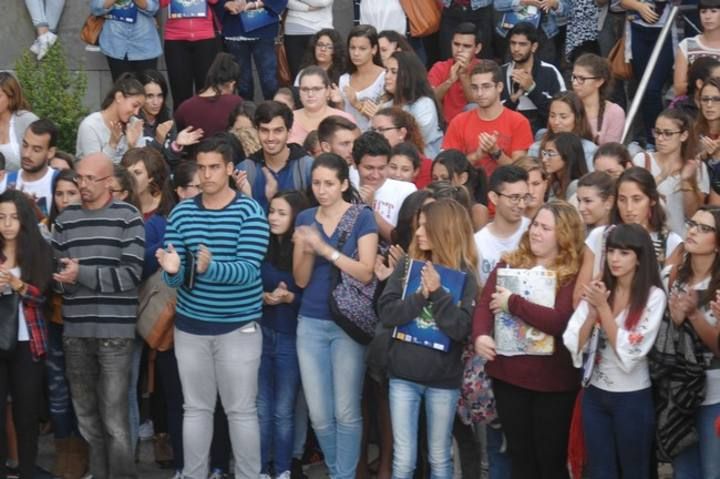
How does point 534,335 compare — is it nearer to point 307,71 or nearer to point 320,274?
point 320,274

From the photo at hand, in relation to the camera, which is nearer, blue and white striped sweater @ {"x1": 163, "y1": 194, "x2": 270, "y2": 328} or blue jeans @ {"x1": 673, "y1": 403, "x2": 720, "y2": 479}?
blue jeans @ {"x1": 673, "y1": 403, "x2": 720, "y2": 479}

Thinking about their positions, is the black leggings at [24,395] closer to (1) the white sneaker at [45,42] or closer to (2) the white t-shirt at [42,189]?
(2) the white t-shirt at [42,189]

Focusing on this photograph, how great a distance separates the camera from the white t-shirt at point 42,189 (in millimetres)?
10219

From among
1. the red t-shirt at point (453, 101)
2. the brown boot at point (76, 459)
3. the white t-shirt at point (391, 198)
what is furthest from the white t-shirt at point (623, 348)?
the red t-shirt at point (453, 101)

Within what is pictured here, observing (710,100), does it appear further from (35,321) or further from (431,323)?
(35,321)

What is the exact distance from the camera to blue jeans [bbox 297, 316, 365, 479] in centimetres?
901

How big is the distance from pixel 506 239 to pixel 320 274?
115cm

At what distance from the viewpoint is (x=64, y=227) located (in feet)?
30.2

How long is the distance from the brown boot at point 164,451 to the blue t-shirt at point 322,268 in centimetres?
157

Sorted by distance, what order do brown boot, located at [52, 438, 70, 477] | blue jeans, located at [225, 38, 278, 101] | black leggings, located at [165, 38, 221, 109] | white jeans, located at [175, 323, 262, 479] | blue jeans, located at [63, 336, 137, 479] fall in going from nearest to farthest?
1. white jeans, located at [175, 323, 262, 479]
2. blue jeans, located at [63, 336, 137, 479]
3. brown boot, located at [52, 438, 70, 477]
4. black leggings, located at [165, 38, 221, 109]
5. blue jeans, located at [225, 38, 278, 101]

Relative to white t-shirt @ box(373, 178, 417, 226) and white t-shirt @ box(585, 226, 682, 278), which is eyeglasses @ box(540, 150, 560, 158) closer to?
white t-shirt @ box(373, 178, 417, 226)

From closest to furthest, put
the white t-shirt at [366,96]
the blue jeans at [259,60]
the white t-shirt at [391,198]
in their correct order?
the white t-shirt at [391,198] < the white t-shirt at [366,96] < the blue jeans at [259,60]

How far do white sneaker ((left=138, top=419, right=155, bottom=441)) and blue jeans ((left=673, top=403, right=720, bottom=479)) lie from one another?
3.75m

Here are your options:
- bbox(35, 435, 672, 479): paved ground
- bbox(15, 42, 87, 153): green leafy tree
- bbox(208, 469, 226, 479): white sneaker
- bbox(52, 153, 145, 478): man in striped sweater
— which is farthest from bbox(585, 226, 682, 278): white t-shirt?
bbox(15, 42, 87, 153): green leafy tree
